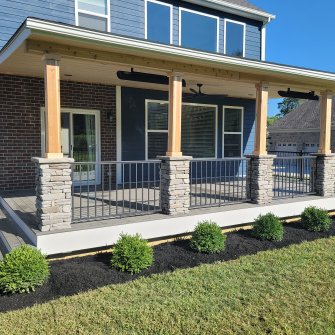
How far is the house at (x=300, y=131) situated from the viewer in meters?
22.7

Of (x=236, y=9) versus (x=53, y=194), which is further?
(x=236, y=9)

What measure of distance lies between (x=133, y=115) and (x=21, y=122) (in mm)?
2870

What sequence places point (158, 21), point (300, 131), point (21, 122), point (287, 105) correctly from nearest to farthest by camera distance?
point (21, 122) → point (158, 21) → point (300, 131) → point (287, 105)

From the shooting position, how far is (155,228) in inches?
214

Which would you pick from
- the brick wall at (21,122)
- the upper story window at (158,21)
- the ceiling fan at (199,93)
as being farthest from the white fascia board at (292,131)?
the brick wall at (21,122)

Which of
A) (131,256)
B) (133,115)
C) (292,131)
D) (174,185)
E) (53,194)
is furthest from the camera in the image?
(292,131)

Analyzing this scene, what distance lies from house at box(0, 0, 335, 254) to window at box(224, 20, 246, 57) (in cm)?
5

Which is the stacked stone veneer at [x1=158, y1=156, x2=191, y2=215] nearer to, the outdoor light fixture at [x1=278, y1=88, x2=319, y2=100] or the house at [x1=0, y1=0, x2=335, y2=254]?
the house at [x1=0, y1=0, x2=335, y2=254]

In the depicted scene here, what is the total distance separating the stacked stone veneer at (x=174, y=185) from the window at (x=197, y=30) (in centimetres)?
536

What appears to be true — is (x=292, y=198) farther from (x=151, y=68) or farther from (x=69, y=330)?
(x=69, y=330)

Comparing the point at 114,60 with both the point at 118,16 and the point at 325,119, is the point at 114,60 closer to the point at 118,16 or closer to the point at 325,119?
the point at 118,16

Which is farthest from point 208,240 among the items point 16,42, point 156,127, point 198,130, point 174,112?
point 198,130

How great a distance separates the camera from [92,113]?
344 inches

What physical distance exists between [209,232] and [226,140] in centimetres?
650
